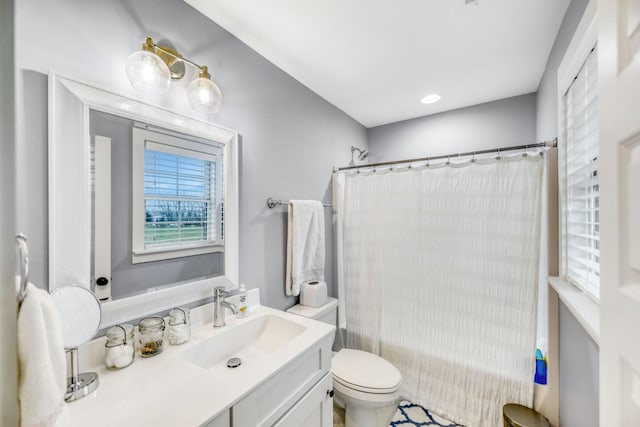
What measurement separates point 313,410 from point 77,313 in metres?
0.99

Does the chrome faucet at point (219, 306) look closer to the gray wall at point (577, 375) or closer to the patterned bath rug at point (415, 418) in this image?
the patterned bath rug at point (415, 418)

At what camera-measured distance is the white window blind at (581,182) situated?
1048 mm

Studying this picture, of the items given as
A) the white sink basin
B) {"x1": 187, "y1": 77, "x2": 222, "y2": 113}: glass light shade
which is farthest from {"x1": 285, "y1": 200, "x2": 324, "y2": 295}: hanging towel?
{"x1": 187, "y1": 77, "x2": 222, "y2": 113}: glass light shade

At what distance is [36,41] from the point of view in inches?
32.2

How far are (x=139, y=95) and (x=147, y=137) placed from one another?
0.54ft

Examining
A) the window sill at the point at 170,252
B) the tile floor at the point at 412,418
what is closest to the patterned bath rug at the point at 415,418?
the tile floor at the point at 412,418

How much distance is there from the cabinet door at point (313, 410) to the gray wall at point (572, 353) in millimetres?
1014

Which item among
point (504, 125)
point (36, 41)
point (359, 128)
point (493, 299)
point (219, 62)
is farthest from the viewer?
point (359, 128)

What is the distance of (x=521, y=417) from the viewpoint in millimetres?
1464

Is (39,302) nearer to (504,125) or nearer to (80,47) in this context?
(80,47)

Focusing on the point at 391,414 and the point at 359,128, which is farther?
the point at 359,128

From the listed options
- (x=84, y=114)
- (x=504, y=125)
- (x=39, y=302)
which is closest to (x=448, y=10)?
(x=504, y=125)

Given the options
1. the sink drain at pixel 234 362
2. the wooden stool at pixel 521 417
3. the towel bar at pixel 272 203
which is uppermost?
the towel bar at pixel 272 203

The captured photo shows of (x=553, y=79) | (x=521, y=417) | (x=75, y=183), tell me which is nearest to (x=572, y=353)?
(x=521, y=417)
